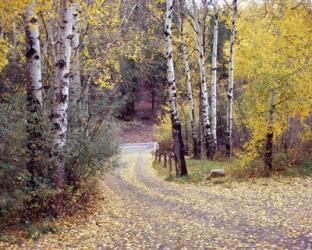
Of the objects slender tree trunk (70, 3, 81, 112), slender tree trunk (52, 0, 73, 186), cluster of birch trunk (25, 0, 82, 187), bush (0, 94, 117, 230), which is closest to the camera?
bush (0, 94, 117, 230)

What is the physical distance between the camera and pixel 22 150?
7902 mm

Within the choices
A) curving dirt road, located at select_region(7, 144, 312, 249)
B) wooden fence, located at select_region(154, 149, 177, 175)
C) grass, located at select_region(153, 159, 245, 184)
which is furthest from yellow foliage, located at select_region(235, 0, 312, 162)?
wooden fence, located at select_region(154, 149, 177, 175)

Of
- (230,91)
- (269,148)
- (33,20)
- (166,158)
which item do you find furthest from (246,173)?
(33,20)

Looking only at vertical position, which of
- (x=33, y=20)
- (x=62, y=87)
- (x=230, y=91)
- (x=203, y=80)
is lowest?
(x=62, y=87)

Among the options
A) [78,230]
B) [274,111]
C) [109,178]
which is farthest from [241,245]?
[109,178]

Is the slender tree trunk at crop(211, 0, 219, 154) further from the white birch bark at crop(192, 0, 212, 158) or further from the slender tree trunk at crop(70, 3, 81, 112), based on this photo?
the slender tree trunk at crop(70, 3, 81, 112)

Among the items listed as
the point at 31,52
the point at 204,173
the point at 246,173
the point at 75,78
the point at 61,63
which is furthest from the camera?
the point at 204,173

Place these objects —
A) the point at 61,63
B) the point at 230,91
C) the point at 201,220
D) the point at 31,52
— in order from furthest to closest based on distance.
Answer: the point at 230,91 → the point at 61,63 → the point at 31,52 → the point at 201,220

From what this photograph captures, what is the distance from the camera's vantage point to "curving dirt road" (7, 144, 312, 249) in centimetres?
714

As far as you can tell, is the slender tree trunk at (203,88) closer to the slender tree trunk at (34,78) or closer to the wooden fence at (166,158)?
the wooden fence at (166,158)

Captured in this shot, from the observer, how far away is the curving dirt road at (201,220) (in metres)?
7.14

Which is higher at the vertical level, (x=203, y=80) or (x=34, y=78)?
(x=203, y=80)

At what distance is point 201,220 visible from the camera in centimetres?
877

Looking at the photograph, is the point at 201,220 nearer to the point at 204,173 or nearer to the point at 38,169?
the point at 38,169
